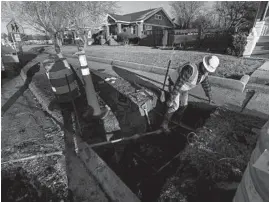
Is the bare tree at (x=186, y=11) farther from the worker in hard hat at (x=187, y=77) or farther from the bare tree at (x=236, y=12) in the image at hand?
the worker in hard hat at (x=187, y=77)

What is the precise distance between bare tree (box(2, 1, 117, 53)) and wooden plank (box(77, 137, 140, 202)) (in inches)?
976

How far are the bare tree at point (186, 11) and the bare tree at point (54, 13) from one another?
24779 mm


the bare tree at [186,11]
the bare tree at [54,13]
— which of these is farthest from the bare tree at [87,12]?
the bare tree at [186,11]

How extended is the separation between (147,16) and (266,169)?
32.6m

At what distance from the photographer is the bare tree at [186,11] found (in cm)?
4016

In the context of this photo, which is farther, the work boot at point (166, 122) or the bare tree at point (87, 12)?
the bare tree at point (87, 12)

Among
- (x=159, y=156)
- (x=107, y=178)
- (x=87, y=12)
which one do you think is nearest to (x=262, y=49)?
(x=159, y=156)

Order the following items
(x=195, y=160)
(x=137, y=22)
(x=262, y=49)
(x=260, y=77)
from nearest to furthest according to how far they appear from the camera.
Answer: (x=195, y=160) < (x=260, y=77) < (x=262, y=49) < (x=137, y=22)

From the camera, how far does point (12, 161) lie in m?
2.05

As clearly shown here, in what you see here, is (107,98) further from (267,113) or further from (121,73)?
(267,113)

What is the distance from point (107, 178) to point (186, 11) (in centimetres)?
5074

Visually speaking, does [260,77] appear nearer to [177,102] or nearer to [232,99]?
[232,99]

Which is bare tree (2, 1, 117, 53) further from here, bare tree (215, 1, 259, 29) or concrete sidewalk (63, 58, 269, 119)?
bare tree (215, 1, 259, 29)

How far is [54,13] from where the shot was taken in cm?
2516
